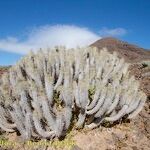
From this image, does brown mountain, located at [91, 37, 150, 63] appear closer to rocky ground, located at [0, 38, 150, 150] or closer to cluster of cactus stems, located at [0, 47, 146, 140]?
cluster of cactus stems, located at [0, 47, 146, 140]

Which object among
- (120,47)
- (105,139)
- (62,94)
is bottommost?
(105,139)

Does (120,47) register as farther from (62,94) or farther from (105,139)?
(62,94)

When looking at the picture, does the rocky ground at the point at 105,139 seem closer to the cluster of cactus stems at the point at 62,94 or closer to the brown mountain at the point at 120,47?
the cluster of cactus stems at the point at 62,94

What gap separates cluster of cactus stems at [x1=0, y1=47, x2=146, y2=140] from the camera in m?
6.75

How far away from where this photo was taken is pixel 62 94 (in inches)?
269

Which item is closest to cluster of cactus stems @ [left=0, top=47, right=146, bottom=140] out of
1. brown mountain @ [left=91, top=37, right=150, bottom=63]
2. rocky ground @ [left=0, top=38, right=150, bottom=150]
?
rocky ground @ [left=0, top=38, right=150, bottom=150]

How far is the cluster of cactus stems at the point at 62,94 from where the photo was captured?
6.75 meters

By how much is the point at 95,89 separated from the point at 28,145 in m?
1.83

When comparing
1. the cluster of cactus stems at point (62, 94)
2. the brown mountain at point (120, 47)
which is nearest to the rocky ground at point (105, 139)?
the cluster of cactus stems at point (62, 94)

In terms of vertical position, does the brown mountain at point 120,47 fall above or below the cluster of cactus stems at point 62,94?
above

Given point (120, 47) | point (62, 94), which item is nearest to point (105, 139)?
point (62, 94)

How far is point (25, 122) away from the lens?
677 cm

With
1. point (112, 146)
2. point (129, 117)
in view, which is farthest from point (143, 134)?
point (112, 146)

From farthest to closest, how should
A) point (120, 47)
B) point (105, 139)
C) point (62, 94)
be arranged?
point (120, 47), point (105, 139), point (62, 94)
